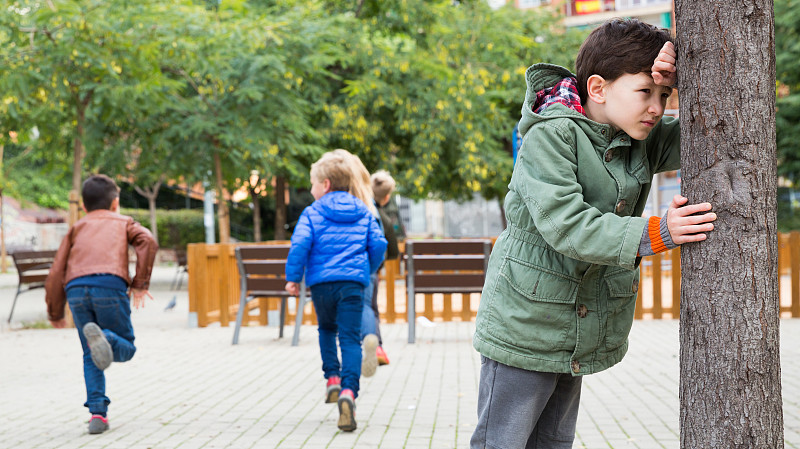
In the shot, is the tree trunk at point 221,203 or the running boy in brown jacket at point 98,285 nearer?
the running boy in brown jacket at point 98,285

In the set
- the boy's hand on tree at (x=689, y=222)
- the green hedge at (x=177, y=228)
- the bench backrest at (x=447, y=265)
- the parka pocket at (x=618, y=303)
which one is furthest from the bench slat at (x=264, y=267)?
the green hedge at (x=177, y=228)

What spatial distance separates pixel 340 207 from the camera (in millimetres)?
5699

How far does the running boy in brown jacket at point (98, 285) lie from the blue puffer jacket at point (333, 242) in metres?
0.96

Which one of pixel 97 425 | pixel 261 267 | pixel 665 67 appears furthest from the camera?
pixel 261 267

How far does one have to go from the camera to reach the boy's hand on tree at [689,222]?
2.18 meters

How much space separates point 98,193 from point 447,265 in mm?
4887

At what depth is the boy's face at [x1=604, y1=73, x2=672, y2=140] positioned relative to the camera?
234 cm

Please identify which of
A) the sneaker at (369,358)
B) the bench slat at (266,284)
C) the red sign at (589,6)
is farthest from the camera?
the red sign at (589,6)

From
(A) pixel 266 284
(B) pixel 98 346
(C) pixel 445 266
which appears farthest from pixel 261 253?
(B) pixel 98 346

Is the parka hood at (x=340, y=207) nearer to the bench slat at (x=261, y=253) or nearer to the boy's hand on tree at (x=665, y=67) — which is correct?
the boy's hand on tree at (x=665, y=67)

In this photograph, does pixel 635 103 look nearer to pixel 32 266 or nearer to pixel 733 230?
pixel 733 230

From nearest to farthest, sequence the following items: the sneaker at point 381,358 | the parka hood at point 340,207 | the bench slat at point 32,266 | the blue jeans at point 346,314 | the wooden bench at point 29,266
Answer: the blue jeans at point 346,314 < the parka hood at point 340,207 < the sneaker at point 381,358 < the wooden bench at point 29,266 < the bench slat at point 32,266

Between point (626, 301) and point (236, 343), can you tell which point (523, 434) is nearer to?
point (626, 301)

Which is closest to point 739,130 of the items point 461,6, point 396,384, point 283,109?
point 396,384
